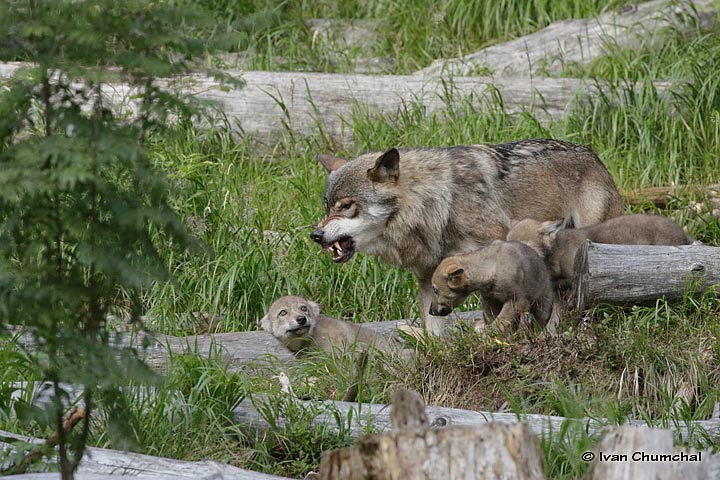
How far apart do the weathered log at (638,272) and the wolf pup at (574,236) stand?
265 millimetres

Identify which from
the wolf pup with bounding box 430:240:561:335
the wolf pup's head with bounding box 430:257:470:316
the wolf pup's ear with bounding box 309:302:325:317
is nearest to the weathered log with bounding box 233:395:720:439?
the wolf pup with bounding box 430:240:561:335

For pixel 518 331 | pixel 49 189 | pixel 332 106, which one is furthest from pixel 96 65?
pixel 332 106

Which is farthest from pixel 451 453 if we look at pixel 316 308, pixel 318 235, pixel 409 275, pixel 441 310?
pixel 409 275

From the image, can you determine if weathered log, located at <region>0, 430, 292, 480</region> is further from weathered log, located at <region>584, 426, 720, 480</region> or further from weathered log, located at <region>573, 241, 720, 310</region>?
weathered log, located at <region>573, 241, 720, 310</region>

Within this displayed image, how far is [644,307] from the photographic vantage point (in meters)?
6.29

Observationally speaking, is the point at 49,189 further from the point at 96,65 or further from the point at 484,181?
the point at 484,181

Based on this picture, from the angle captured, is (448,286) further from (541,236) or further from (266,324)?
(266,324)

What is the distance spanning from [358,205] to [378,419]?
1.92m

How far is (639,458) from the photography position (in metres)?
3.41

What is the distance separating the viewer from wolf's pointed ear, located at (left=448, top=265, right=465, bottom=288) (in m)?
6.24

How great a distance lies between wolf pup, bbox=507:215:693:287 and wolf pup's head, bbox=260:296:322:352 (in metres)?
1.44

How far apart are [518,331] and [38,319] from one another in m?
3.17

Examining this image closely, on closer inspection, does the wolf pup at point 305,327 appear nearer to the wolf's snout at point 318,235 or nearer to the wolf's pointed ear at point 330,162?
the wolf's snout at point 318,235

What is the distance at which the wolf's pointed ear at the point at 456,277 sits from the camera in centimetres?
624
